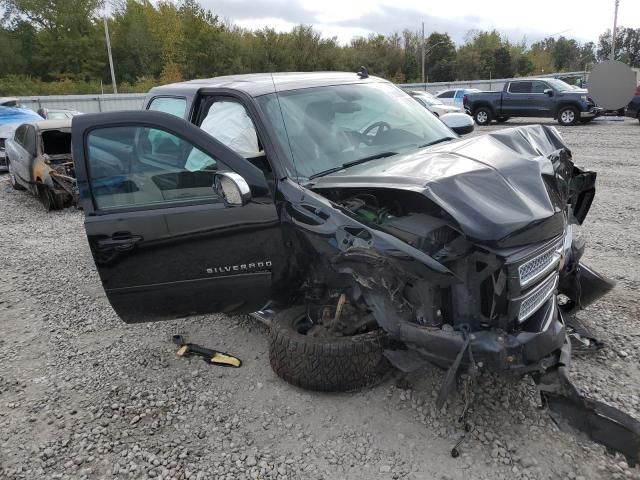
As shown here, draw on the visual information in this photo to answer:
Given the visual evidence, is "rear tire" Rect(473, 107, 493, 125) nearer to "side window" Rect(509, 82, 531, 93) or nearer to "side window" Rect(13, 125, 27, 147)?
"side window" Rect(509, 82, 531, 93)

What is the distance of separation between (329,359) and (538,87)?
61.1 ft

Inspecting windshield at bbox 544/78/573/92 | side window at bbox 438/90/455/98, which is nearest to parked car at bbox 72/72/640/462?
windshield at bbox 544/78/573/92

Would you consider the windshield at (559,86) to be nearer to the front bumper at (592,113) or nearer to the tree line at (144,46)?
the front bumper at (592,113)

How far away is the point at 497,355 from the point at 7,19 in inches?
2666

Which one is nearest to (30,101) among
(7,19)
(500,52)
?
(7,19)

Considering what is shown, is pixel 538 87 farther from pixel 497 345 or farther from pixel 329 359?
pixel 497 345

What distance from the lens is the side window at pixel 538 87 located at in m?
18.4

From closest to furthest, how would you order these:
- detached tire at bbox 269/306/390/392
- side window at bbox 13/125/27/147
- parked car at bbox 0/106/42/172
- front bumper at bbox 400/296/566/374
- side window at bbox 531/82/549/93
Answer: front bumper at bbox 400/296/566/374 → detached tire at bbox 269/306/390/392 → side window at bbox 13/125/27/147 → parked car at bbox 0/106/42/172 → side window at bbox 531/82/549/93

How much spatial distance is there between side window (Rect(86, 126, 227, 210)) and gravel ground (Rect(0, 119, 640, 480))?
125 cm

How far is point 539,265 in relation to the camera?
2559 mm

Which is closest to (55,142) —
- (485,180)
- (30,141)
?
(30,141)

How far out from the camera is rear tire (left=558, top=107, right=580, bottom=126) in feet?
58.3

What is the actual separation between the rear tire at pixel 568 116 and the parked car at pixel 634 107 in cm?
154

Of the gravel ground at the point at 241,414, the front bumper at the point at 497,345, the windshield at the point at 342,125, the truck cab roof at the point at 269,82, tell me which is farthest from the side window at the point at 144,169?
the front bumper at the point at 497,345
